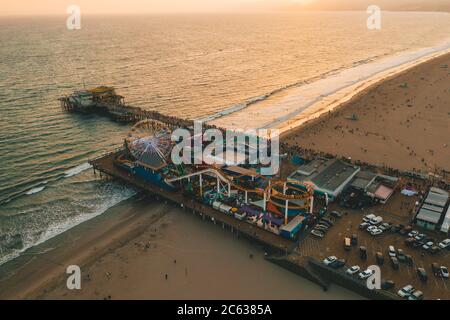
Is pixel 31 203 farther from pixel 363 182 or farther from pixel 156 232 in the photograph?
pixel 363 182

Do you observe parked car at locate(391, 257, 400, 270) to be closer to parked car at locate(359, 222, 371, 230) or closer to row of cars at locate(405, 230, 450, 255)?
row of cars at locate(405, 230, 450, 255)

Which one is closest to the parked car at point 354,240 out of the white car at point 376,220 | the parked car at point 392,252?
the parked car at point 392,252

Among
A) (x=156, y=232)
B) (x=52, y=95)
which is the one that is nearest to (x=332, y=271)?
(x=156, y=232)

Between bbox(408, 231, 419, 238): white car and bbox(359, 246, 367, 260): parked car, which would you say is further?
bbox(408, 231, 419, 238): white car

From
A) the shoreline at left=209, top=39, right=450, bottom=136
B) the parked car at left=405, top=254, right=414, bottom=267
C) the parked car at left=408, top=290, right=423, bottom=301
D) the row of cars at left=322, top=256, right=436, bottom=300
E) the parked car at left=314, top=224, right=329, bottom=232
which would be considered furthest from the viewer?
the shoreline at left=209, top=39, right=450, bottom=136

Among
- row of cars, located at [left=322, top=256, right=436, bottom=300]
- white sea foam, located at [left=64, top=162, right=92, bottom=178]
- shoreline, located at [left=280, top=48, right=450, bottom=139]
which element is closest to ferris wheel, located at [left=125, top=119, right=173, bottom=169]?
white sea foam, located at [left=64, top=162, right=92, bottom=178]

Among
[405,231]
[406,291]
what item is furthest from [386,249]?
[406,291]
